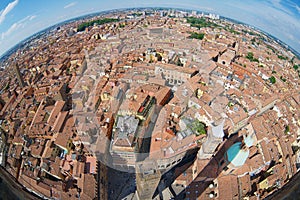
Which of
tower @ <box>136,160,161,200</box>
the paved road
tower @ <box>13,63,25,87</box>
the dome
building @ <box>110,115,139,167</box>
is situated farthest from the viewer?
tower @ <box>13,63,25,87</box>

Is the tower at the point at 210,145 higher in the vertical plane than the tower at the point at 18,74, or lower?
higher

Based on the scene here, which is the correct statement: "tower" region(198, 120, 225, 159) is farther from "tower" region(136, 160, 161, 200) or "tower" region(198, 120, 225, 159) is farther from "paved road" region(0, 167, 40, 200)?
"paved road" region(0, 167, 40, 200)

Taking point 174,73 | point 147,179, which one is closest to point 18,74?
point 174,73

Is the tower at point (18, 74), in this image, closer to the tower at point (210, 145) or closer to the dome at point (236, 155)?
the tower at point (210, 145)

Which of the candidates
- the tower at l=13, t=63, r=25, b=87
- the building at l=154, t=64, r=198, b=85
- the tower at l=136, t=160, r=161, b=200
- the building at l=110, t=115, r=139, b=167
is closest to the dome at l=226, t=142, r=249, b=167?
the tower at l=136, t=160, r=161, b=200

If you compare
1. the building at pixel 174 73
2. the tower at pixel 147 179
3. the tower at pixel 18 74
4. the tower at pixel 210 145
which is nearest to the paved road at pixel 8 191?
the tower at pixel 147 179

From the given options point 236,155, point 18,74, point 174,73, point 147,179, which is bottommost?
point 147,179

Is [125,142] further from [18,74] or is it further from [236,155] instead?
[18,74]

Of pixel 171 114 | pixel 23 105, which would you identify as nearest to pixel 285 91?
pixel 171 114
